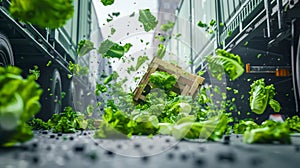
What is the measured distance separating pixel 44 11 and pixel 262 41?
3.32 metres

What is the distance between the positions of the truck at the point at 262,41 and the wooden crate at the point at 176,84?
72 centimetres

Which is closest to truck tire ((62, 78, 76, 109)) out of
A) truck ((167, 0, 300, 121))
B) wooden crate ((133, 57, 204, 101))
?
wooden crate ((133, 57, 204, 101))

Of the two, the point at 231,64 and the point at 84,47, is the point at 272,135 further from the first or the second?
the point at 84,47

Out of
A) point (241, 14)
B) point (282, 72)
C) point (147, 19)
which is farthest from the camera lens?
point (241, 14)

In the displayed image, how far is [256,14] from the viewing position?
3490 mm

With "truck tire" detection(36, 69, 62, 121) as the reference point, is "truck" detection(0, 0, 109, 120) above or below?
above

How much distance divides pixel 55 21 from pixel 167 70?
2602mm

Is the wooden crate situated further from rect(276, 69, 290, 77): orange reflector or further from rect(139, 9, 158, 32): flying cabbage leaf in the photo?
rect(276, 69, 290, 77): orange reflector

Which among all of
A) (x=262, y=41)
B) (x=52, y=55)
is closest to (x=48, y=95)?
Answer: (x=52, y=55)

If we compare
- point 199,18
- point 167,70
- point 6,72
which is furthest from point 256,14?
point 199,18

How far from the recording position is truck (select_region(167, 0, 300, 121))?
2.72 meters

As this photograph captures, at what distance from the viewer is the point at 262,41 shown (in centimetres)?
413

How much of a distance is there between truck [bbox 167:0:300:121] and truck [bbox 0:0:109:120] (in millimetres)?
Answer: 1754

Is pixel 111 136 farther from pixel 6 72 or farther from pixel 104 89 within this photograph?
pixel 104 89
